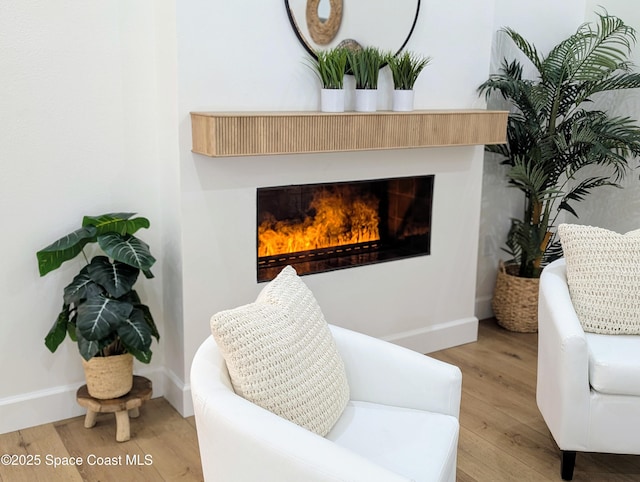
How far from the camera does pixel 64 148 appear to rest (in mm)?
2771

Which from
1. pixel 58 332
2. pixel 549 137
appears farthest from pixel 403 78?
pixel 58 332

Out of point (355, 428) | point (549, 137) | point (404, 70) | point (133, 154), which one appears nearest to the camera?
point (355, 428)

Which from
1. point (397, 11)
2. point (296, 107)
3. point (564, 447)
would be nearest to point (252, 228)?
point (296, 107)

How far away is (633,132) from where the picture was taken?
3.56 metres

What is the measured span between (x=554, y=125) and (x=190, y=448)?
8.14 feet

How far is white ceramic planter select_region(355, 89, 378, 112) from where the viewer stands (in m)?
3.05

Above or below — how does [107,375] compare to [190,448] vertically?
above

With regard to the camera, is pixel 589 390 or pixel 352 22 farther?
pixel 352 22

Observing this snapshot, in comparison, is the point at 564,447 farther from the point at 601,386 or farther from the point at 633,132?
the point at 633,132

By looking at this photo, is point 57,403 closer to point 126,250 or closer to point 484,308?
point 126,250

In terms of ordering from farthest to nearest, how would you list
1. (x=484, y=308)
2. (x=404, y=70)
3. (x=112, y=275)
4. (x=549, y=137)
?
1. (x=484, y=308)
2. (x=549, y=137)
3. (x=404, y=70)
4. (x=112, y=275)

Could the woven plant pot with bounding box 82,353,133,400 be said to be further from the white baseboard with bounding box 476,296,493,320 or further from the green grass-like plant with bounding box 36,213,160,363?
the white baseboard with bounding box 476,296,493,320

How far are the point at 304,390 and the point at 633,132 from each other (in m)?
2.57

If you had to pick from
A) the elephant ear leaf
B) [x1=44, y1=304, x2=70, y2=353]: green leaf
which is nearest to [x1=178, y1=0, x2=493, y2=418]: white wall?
the elephant ear leaf
